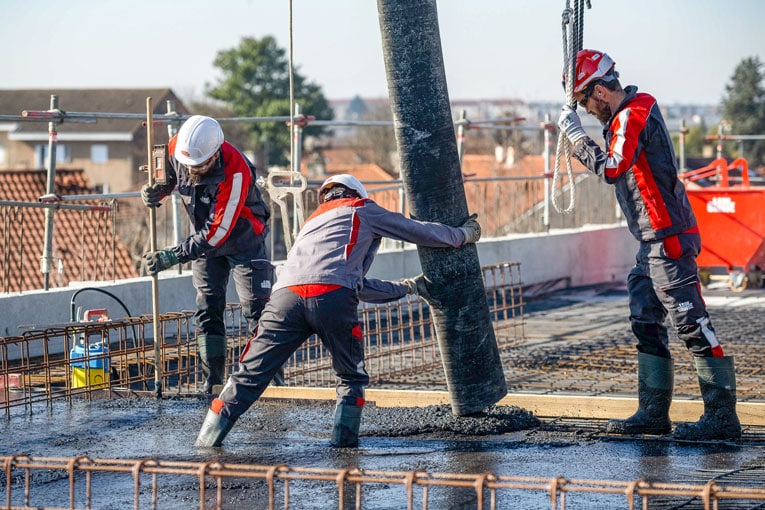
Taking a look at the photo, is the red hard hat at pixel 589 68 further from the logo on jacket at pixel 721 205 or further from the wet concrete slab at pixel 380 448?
the logo on jacket at pixel 721 205

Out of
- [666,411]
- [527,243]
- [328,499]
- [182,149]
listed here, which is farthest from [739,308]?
[328,499]

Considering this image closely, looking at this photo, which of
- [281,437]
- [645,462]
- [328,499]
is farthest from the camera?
[281,437]

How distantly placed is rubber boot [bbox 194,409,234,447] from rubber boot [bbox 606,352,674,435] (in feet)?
7.01

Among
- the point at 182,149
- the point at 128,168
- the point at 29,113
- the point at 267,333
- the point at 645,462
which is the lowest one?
the point at 645,462

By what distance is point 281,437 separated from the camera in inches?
243

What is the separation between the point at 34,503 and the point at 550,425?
295 cm

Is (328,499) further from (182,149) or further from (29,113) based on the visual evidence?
(29,113)

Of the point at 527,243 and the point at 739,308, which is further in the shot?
the point at 527,243

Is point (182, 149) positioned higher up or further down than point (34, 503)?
higher up

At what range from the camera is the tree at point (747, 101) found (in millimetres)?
68875

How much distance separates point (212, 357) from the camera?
766 centimetres

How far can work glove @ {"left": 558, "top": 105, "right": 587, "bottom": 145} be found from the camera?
6.07 m

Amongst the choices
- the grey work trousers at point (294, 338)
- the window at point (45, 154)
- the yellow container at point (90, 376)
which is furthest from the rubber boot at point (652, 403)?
the window at point (45, 154)

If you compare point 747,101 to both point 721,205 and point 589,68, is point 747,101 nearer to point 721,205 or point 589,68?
point 721,205
